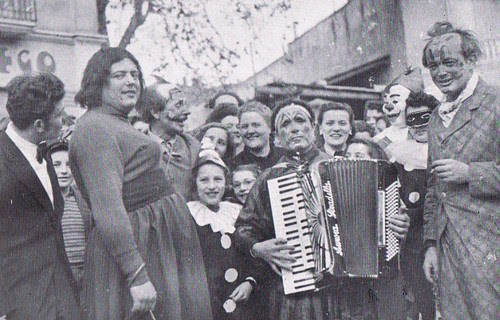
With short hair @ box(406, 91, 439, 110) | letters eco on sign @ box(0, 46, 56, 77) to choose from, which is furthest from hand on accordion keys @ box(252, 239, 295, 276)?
letters eco on sign @ box(0, 46, 56, 77)

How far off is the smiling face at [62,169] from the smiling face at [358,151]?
179cm

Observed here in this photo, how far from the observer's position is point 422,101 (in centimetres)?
469

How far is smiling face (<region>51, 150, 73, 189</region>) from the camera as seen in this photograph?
A: 408 cm

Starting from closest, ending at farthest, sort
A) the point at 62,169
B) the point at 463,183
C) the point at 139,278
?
the point at 139,278 < the point at 463,183 < the point at 62,169

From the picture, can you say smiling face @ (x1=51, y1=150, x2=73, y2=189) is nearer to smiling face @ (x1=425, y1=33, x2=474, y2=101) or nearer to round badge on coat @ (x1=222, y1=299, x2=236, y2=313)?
round badge on coat @ (x1=222, y1=299, x2=236, y2=313)

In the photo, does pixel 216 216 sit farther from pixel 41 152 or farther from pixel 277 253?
pixel 41 152

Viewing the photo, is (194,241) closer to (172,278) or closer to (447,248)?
(172,278)

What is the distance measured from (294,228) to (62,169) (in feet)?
4.89

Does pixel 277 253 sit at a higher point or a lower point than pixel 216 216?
lower

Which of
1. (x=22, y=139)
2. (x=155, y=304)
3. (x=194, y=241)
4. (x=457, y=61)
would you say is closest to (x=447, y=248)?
(x=457, y=61)

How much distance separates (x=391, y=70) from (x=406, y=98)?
776 cm

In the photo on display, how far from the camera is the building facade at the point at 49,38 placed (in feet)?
31.9

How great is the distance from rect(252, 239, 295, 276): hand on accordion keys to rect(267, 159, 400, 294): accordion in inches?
1.3

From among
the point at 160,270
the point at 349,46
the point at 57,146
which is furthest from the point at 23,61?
the point at 160,270
